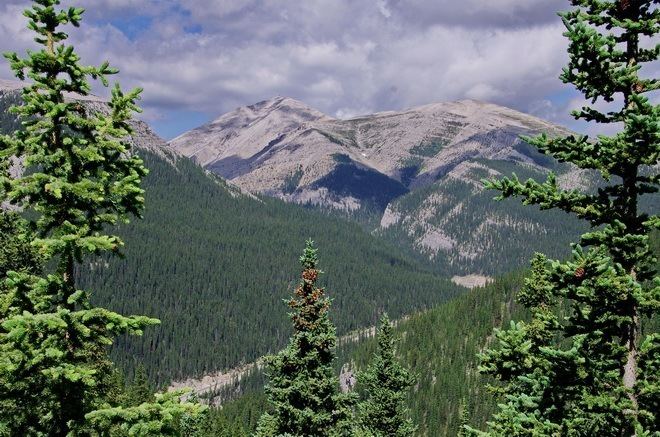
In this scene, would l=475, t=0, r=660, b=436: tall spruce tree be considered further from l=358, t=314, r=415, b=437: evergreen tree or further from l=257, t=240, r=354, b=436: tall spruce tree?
l=358, t=314, r=415, b=437: evergreen tree

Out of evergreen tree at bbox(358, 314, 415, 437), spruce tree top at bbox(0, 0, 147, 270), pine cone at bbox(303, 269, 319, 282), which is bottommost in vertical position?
evergreen tree at bbox(358, 314, 415, 437)

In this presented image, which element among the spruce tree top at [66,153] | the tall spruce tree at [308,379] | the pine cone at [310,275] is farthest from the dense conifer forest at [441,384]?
the spruce tree top at [66,153]

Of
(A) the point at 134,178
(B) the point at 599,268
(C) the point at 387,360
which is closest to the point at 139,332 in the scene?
(A) the point at 134,178

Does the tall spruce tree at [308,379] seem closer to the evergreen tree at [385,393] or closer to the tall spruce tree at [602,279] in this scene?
the tall spruce tree at [602,279]

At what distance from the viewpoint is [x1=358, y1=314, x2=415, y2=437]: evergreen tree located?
4228 cm

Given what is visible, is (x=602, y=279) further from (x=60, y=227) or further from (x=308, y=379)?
(x=308, y=379)

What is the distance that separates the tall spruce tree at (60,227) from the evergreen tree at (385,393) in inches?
1233

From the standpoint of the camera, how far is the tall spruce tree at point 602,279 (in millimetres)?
11727

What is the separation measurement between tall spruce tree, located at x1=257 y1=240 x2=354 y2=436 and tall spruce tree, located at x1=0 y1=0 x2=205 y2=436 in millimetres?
12525

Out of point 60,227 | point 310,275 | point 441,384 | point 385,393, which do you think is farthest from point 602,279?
point 441,384

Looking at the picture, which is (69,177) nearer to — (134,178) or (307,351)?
(134,178)

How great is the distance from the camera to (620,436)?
1202 centimetres

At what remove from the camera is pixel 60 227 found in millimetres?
13227

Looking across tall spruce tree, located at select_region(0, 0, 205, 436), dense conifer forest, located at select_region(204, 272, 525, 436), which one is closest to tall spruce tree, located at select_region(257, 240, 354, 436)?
tall spruce tree, located at select_region(0, 0, 205, 436)
